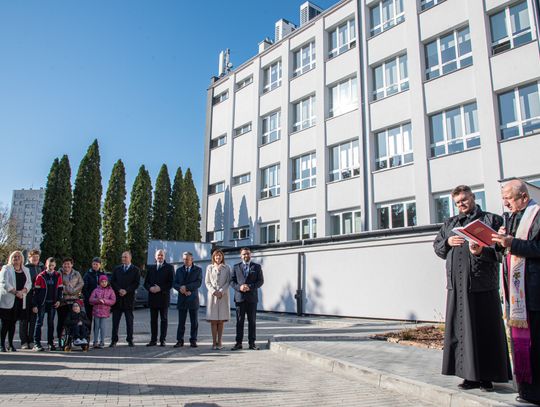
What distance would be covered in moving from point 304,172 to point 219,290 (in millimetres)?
15911

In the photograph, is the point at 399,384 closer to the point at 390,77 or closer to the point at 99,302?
the point at 99,302

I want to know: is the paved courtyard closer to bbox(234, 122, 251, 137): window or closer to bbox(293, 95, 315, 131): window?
bbox(293, 95, 315, 131): window

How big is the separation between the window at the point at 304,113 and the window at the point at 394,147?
15.9 feet

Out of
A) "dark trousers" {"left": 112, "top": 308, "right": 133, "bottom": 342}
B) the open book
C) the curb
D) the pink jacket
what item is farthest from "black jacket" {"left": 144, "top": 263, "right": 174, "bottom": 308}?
the open book

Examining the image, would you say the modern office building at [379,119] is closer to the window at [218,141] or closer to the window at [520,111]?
the window at [520,111]

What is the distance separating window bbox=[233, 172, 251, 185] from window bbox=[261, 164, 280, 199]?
1.33 m

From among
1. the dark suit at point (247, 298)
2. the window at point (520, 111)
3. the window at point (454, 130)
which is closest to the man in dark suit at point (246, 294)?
the dark suit at point (247, 298)

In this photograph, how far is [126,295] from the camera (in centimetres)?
960

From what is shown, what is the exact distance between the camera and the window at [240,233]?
27680 mm

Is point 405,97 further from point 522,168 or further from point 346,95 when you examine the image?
point 522,168

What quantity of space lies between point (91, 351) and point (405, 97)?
16.7 metres

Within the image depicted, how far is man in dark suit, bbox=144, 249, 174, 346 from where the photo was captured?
941 centimetres

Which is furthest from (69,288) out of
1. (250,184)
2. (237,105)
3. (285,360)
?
(237,105)

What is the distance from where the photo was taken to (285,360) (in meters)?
7.46
